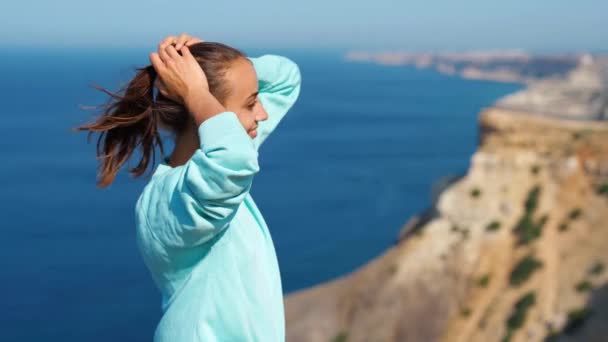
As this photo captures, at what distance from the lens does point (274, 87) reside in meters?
1.37

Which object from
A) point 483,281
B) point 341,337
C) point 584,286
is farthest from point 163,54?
point 341,337

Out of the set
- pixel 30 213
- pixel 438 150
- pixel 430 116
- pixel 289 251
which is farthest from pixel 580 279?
pixel 430 116

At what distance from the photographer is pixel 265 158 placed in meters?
31.2

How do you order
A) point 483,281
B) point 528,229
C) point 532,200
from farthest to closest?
point 532,200
point 528,229
point 483,281

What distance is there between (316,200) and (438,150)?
10.7m

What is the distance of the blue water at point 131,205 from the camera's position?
17.0 meters

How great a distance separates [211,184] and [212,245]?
15 cm

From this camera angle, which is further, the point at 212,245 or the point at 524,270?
the point at 524,270

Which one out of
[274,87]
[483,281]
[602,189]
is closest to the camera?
[274,87]

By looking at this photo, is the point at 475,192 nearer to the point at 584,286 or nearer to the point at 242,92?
the point at 584,286

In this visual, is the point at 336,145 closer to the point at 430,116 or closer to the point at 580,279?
the point at 430,116

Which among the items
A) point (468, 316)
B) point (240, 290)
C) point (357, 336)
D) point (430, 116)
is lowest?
point (430, 116)

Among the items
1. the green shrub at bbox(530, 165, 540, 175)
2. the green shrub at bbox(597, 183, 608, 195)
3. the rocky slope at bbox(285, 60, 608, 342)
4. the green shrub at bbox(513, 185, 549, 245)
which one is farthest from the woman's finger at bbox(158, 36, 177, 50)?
the green shrub at bbox(530, 165, 540, 175)

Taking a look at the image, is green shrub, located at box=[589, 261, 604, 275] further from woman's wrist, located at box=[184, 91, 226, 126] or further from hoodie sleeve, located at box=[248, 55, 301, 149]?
woman's wrist, located at box=[184, 91, 226, 126]
